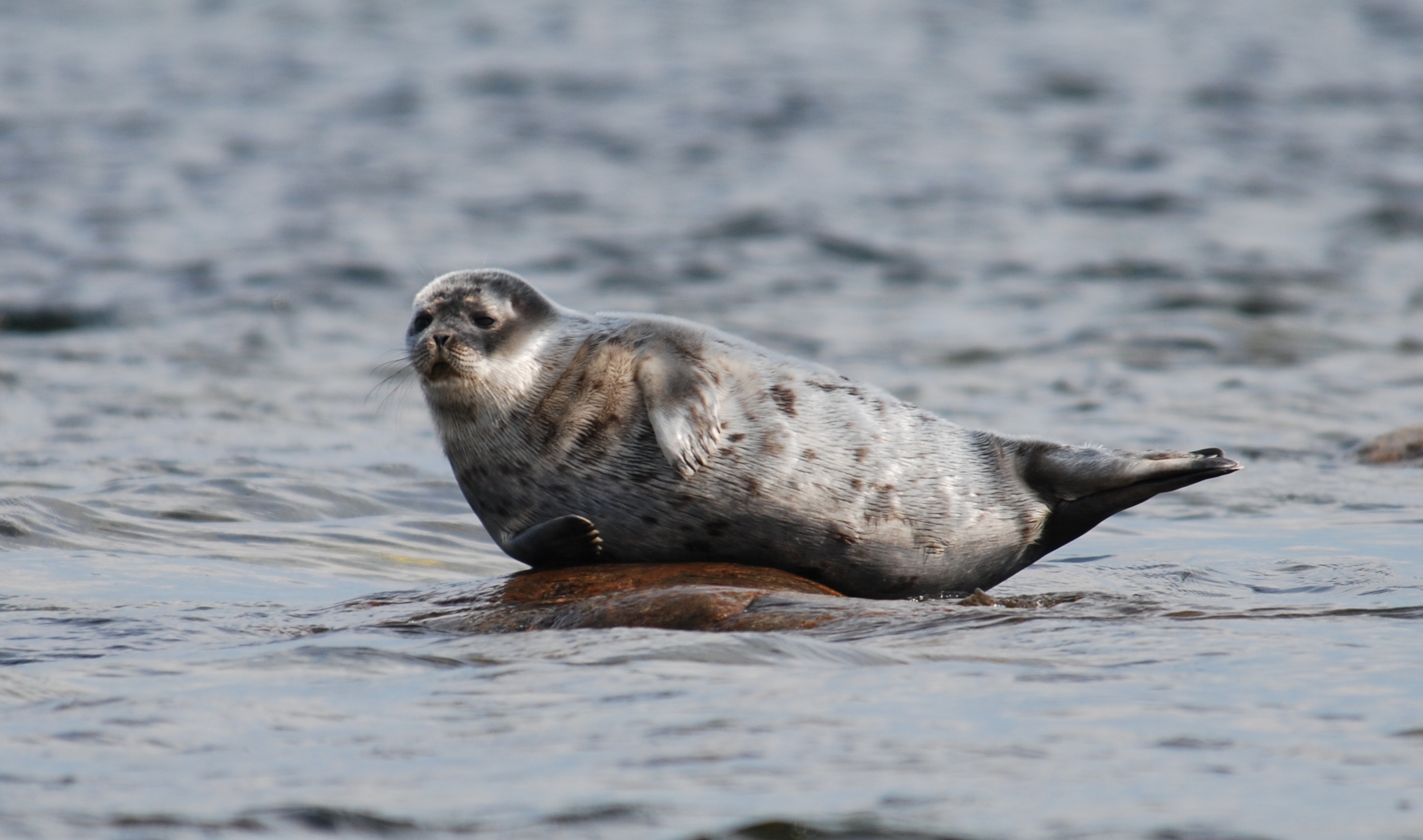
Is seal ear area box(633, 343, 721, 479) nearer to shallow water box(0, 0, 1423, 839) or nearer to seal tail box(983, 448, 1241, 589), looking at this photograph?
shallow water box(0, 0, 1423, 839)

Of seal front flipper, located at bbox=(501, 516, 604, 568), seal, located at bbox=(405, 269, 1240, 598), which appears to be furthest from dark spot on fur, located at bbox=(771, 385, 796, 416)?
seal front flipper, located at bbox=(501, 516, 604, 568)

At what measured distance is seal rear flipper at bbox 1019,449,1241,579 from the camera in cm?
545

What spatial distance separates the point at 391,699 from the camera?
379 centimetres

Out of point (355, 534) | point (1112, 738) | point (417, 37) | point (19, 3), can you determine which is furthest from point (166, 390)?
point (19, 3)

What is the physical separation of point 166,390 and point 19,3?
20312mm

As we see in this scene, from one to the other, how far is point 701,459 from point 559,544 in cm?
48

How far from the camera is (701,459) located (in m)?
4.99

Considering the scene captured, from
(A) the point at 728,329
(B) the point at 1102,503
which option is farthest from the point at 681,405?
(A) the point at 728,329

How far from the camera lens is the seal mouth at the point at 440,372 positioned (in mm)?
5172

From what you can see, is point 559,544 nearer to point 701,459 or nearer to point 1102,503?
point 701,459

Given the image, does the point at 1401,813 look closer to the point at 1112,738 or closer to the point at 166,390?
the point at 1112,738

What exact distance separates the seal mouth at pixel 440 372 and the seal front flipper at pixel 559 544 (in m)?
0.51

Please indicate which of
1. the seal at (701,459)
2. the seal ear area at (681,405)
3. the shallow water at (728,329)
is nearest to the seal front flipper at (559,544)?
the seal at (701,459)

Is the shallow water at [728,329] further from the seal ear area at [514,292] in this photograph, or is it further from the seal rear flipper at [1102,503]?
the seal ear area at [514,292]
